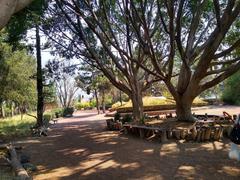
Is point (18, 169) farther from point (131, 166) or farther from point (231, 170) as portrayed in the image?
point (231, 170)

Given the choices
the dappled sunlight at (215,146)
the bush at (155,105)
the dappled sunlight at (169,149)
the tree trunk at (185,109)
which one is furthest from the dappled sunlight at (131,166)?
the bush at (155,105)

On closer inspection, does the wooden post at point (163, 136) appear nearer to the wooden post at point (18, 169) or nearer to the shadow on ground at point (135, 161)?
the shadow on ground at point (135, 161)

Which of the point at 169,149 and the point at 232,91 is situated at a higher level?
the point at 232,91

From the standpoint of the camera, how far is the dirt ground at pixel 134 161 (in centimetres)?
905

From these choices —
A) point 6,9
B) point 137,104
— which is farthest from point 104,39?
point 6,9

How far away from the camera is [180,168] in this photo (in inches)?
375

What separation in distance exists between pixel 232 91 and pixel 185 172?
32.3 meters

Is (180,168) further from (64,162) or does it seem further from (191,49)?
(191,49)

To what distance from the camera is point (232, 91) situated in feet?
129

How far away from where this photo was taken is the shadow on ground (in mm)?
9047

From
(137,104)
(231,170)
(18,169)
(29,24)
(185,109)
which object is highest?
(29,24)

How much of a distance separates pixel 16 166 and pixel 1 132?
12.6 meters

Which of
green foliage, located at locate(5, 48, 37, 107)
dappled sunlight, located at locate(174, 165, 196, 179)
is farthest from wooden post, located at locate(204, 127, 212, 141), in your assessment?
green foliage, located at locate(5, 48, 37, 107)

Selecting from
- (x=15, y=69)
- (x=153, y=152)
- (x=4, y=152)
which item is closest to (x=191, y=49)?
(x=153, y=152)
